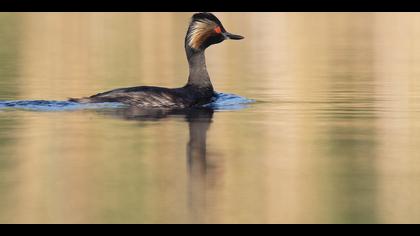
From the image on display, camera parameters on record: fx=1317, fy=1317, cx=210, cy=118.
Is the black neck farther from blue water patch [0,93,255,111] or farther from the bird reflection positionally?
the bird reflection

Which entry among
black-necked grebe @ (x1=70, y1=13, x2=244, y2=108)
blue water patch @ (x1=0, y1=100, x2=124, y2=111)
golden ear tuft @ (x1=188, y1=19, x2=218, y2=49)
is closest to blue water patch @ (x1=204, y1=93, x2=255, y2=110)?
black-necked grebe @ (x1=70, y1=13, x2=244, y2=108)

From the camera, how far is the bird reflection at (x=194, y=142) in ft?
40.0

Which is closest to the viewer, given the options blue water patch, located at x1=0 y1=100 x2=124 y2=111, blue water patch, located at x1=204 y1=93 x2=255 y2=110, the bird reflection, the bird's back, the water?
the water

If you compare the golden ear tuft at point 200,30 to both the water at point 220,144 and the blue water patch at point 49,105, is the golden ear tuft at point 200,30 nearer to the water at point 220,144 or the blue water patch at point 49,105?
the water at point 220,144

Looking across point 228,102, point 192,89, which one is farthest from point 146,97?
point 228,102

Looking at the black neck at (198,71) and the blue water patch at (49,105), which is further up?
the black neck at (198,71)

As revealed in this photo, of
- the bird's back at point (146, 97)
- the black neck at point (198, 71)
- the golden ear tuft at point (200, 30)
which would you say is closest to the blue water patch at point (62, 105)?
the bird's back at point (146, 97)

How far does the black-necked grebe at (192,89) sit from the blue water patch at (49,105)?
4.4 inches

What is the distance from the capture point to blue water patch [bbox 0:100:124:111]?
69.3ft

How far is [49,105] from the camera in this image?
70.1ft

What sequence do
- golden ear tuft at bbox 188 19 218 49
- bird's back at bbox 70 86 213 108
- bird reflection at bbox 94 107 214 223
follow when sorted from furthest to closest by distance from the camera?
1. golden ear tuft at bbox 188 19 218 49
2. bird's back at bbox 70 86 213 108
3. bird reflection at bbox 94 107 214 223

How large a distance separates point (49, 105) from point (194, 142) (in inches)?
Result: 207

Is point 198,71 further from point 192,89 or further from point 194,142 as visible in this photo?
point 194,142

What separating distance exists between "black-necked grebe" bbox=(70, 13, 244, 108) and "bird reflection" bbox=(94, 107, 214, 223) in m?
0.31
